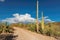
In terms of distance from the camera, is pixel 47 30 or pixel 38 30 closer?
pixel 47 30

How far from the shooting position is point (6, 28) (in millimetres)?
24672

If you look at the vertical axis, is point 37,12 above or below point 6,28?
above

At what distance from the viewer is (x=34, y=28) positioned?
2855cm

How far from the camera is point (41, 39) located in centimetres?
1916

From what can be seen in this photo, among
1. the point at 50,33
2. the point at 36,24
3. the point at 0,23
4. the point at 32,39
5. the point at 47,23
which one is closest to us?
the point at 32,39

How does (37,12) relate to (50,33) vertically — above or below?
above

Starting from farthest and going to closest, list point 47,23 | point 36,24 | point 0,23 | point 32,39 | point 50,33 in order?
point 47,23, point 36,24, point 0,23, point 50,33, point 32,39

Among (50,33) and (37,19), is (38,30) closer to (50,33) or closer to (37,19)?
(37,19)

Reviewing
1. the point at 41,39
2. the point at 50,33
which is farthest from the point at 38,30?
the point at 41,39

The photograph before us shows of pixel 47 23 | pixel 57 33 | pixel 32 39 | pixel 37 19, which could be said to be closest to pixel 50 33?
pixel 57 33

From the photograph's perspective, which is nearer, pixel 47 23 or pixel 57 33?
pixel 57 33

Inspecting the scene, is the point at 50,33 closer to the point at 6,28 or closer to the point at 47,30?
the point at 47,30

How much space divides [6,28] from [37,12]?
4.52 meters

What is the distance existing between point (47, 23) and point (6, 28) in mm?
9401
